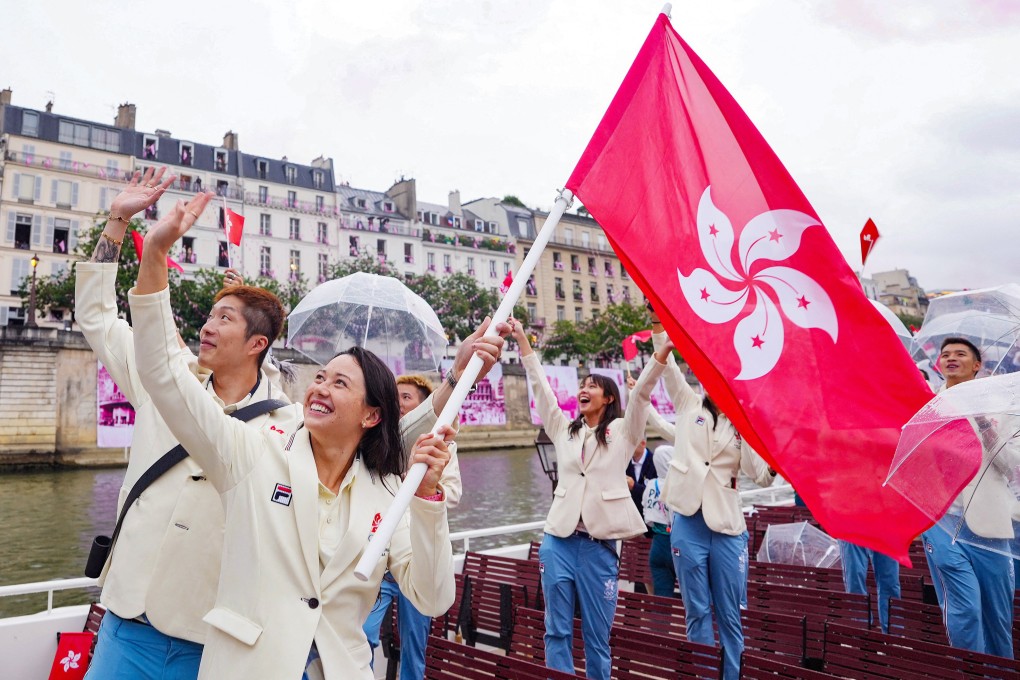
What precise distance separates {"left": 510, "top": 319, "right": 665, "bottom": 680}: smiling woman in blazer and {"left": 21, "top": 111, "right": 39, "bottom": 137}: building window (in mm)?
51371

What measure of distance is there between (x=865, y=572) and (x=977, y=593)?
2.12 meters

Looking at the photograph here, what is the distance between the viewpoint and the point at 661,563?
6.89 m

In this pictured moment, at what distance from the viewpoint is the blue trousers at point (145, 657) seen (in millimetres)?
2354

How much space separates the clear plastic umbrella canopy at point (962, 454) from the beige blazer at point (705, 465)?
2.62 meters

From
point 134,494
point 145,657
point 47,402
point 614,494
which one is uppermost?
point 47,402

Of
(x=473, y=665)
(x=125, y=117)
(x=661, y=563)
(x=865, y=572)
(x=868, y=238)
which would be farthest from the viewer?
(x=125, y=117)

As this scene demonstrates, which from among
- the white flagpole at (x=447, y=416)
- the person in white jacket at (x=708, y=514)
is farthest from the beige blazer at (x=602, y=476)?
the white flagpole at (x=447, y=416)

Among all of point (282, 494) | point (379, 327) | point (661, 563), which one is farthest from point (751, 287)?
point (661, 563)

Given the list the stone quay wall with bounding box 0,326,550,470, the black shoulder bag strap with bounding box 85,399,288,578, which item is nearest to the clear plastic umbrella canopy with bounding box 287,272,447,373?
the black shoulder bag strap with bounding box 85,399,288,578

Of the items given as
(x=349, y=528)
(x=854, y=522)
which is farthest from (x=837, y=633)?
(x=349, y=528)

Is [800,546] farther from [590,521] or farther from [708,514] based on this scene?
[590,521]

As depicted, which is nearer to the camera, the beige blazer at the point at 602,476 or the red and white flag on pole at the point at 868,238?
the beige blazer at the point at 602,476

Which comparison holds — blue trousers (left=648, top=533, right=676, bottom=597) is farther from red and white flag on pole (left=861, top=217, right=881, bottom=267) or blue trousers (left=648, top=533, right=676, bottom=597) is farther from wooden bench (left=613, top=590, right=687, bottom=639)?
red and white flag on pole (left=861, top=217, right=881, bottom=267)

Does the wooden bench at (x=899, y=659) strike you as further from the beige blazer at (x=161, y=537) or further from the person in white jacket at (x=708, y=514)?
the beige blazer at (x=161, y=537)
